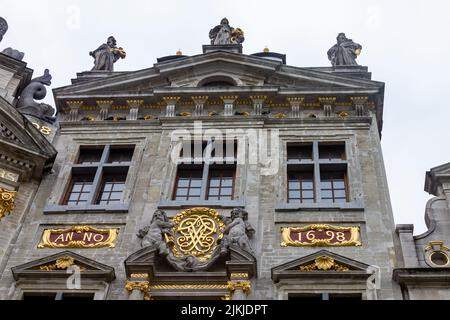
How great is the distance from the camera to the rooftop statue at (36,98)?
79.6 ft

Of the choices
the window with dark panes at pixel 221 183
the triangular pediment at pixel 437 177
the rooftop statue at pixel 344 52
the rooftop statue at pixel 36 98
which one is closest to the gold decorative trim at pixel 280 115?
the window with dark panes at pixel 221 183

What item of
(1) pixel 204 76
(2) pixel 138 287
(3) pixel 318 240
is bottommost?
(2) pixel 138 287

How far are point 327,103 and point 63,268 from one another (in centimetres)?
983

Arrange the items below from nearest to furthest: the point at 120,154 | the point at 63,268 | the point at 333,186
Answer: the point at 63,268 → the point at 333,186 → the point at 120,154

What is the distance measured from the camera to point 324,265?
1812 cm

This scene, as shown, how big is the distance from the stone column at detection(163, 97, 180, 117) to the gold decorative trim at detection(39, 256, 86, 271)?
668cm

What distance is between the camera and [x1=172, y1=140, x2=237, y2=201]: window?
21.1m

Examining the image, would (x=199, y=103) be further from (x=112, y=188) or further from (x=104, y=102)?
(x=112, y=188)

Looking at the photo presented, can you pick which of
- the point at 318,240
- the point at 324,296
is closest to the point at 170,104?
the point at 318,240

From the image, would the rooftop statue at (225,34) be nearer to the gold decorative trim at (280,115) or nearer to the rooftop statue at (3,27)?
the gold decorative trim at (280,115)

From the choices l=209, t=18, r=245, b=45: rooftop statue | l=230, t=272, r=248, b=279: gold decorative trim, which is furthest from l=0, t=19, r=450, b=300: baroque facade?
l=209, t=18, r=245, b=45: rooftop statue

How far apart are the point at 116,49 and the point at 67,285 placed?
12.1 m

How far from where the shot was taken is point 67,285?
1838 cm
